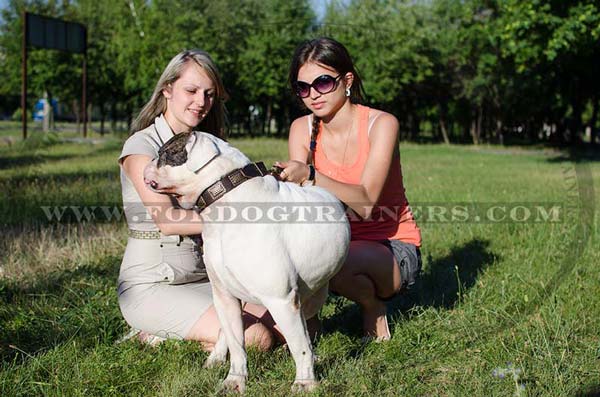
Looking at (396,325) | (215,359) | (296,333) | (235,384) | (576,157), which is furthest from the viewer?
(576,157)

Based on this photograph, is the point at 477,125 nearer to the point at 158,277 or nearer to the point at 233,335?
the point at 158,277

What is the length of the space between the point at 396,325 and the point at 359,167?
1.11 m

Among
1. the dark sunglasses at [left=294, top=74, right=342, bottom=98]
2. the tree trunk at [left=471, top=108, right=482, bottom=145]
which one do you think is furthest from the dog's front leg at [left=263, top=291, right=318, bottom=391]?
the tree trunk at [left=471, top=108, right=482, bottom=145]

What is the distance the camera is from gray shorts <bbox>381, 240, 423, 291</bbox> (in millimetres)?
3746

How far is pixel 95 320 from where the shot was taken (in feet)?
13.1

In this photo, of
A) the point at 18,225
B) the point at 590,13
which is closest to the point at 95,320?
the point at 18,225

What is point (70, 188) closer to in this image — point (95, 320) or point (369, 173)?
point (95, 320)

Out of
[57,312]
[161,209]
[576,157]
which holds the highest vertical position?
[161,209]

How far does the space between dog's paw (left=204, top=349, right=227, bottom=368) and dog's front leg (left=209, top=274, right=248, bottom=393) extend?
0.28 meters

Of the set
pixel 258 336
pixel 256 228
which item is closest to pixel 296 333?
pixel 256 228

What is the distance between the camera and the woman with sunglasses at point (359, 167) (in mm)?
3514

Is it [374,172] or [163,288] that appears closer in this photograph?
[374,172]

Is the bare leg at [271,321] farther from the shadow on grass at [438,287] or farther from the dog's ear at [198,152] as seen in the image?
the dog's ear at [198,152]

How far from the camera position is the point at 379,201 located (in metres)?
3.75
